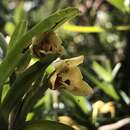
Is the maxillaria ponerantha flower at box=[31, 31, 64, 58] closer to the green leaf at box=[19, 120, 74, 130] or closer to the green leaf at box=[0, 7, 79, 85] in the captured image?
the green leaf at box=[0, 7, 79, 85]

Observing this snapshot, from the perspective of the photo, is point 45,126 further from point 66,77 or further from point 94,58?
point 94,58

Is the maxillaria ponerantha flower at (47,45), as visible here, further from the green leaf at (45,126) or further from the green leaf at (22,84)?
the green leaf at (45,126)

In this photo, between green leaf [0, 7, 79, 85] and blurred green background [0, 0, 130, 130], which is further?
blurred green background [0, 0, 130, 130]

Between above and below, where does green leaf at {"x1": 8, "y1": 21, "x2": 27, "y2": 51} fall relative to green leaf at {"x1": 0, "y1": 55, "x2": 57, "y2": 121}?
above

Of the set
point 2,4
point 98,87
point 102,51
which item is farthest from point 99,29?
point 2,4

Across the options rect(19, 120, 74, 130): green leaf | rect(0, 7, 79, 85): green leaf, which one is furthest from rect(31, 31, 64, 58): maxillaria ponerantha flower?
rect(19, 120, 74, 130): green leaf

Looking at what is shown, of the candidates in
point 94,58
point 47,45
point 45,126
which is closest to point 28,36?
point 47,45

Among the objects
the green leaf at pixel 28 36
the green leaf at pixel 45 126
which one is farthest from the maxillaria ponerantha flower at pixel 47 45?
the green leaf at pixel 45 126

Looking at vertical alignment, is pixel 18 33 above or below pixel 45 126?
above
